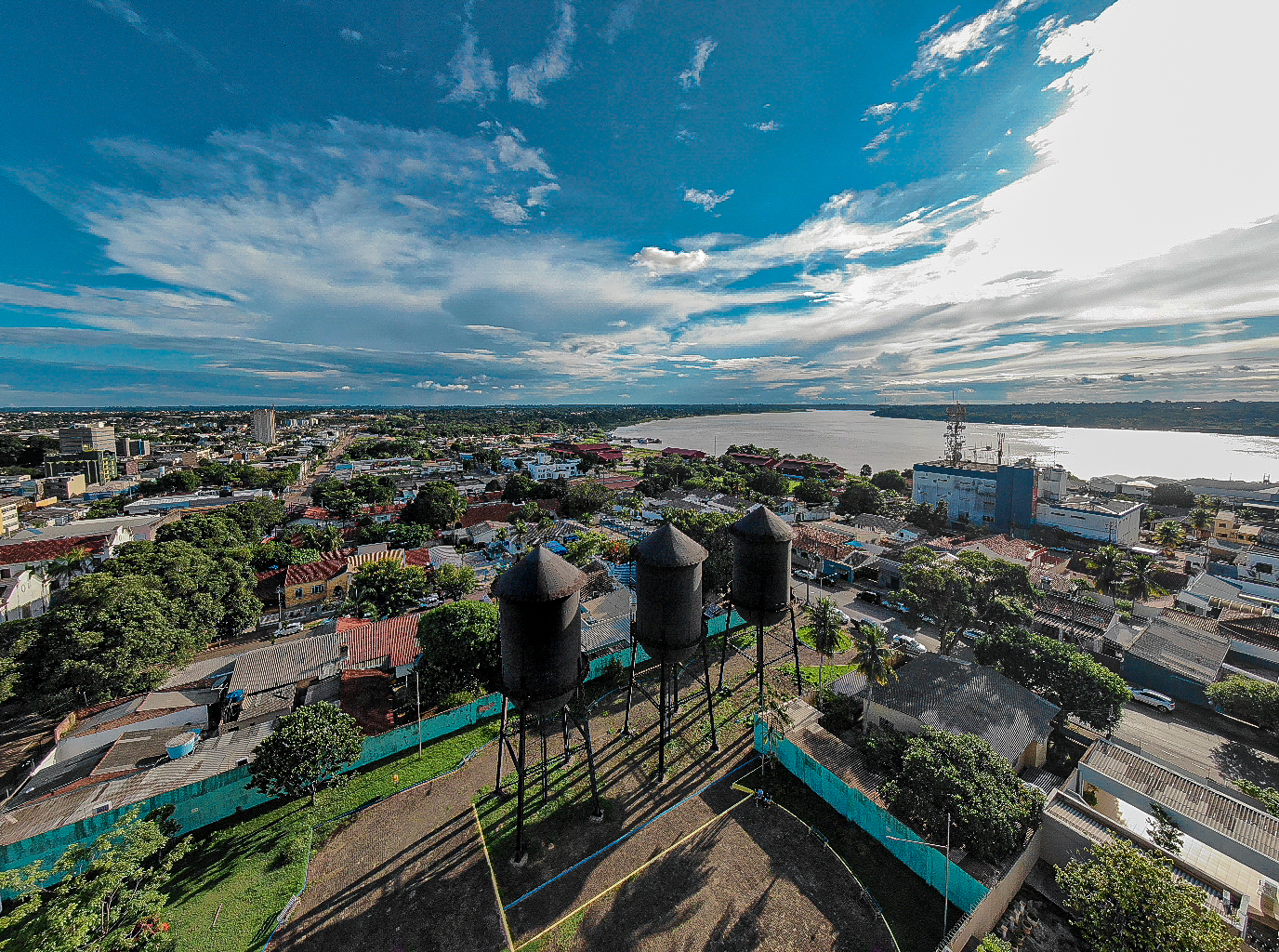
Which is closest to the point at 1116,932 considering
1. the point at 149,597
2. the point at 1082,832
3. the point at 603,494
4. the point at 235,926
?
the point at 1082,832

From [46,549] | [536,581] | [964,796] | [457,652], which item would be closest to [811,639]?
[964,796]

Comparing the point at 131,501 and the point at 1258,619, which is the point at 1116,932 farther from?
the point at 131,501

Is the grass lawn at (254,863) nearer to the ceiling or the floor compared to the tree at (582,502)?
nearer to the floor

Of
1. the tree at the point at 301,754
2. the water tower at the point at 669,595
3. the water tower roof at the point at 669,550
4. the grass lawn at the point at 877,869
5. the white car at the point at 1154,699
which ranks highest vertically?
the water tower roof at the point at 669,550

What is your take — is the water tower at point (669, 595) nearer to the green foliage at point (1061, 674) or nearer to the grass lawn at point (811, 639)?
the grass lawn at point (811, 639)

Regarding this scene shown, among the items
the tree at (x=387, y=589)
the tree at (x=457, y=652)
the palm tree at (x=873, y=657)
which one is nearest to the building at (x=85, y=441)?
the tree at (x=387, y=589)
